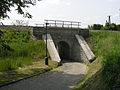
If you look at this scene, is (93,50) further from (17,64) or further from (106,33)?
(17,64)

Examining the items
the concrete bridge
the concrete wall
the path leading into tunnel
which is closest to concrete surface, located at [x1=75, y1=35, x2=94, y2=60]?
the concrete bridge

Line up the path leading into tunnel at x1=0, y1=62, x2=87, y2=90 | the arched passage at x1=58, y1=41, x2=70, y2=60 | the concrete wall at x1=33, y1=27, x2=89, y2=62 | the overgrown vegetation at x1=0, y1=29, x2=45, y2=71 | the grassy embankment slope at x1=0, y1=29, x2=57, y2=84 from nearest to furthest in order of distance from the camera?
the path leading into tunnel at x1=0, y1=62, x2=87, y2=90 → the grassy embankment slope at x1=0, y1=29, x2=57, y2=84 → the overgrown vegetation at x1=0, y1=29, x2=45, y2=71 → the concrete wall at x1=33, y1=27, x2=89, y2=62 → the arched passage at x1=58, y1=41, x2=70, y2=60

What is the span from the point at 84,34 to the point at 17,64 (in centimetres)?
1514

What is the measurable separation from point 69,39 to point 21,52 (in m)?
9.72

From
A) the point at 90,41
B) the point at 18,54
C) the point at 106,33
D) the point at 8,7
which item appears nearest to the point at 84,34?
the point at 90,41

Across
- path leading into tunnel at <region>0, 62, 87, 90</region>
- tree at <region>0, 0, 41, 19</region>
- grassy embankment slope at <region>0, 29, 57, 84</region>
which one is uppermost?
tree at <region>0, 0, 41, 19</region>

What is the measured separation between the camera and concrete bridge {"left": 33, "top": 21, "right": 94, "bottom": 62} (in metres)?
19.5

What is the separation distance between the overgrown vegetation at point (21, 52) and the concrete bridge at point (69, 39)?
1.44 m

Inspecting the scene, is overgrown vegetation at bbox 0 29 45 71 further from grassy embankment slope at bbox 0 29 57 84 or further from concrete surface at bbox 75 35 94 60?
concrete surface at bbox 75 35 94 60

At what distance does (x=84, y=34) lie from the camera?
24469mm

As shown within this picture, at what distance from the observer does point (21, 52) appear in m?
16.1

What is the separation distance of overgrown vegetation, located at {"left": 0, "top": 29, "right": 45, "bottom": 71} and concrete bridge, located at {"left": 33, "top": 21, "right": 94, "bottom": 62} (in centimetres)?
144

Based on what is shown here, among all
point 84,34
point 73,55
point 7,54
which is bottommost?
point 73,55

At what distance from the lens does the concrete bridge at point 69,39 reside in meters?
19.5
